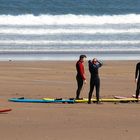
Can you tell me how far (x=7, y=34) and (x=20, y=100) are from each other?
23064 mm

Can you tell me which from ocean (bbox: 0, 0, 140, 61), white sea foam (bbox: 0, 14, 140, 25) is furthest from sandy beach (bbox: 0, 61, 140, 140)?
white sea foam (bbox: 0, 14, 140, 25)

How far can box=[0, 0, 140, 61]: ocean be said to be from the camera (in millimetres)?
32719

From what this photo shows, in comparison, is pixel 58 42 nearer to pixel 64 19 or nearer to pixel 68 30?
pixel 68 30

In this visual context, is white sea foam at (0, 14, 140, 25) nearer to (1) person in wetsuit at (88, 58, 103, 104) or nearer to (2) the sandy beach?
(2) the sandy beach

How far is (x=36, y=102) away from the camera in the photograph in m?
17.7

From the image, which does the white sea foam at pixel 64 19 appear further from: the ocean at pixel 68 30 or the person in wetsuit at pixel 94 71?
the person in wetsuit at pixel 94 71

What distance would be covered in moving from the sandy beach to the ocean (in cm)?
553
